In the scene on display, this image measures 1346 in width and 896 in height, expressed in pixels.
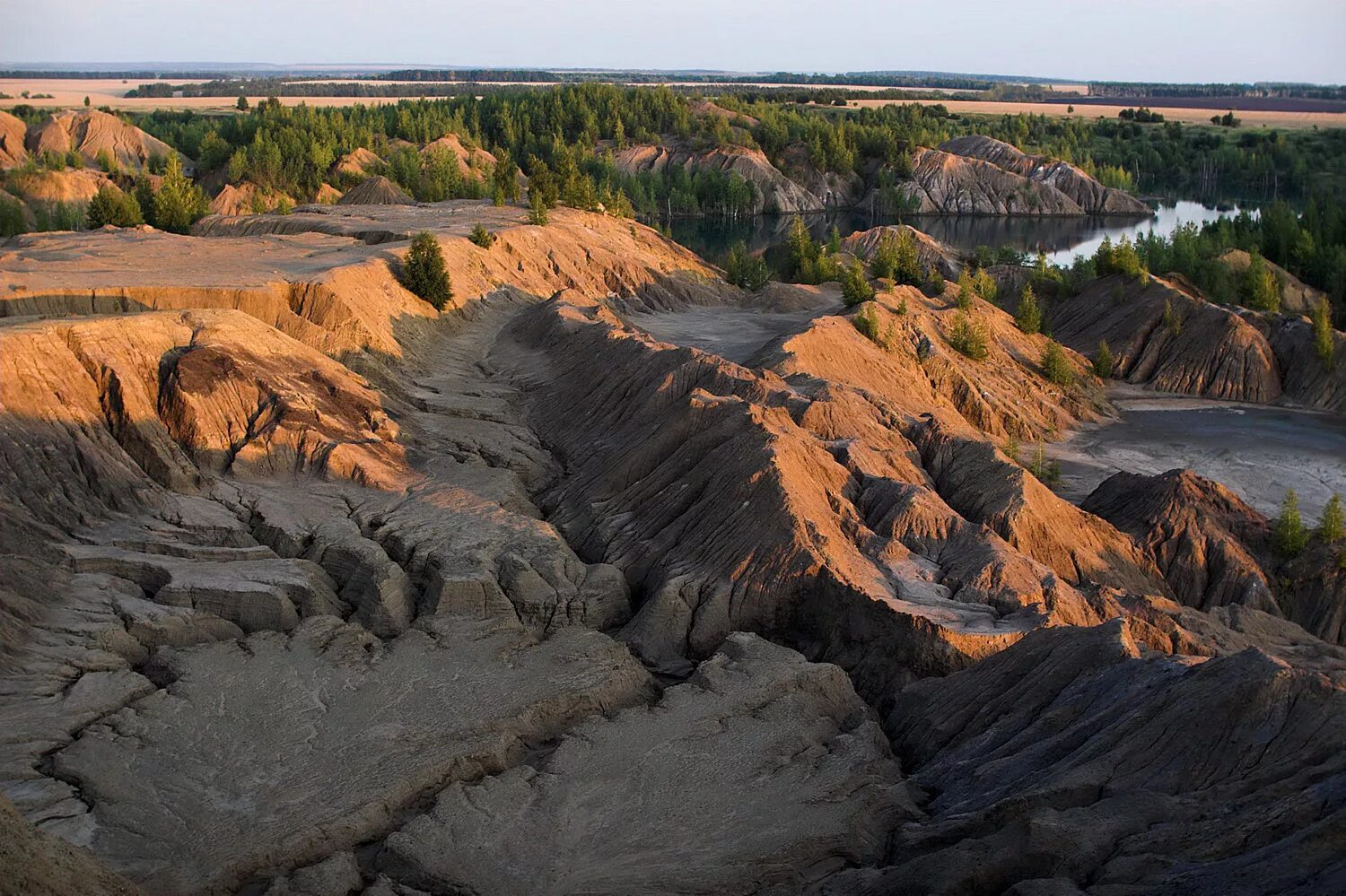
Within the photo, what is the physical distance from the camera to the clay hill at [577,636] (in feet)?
50.2

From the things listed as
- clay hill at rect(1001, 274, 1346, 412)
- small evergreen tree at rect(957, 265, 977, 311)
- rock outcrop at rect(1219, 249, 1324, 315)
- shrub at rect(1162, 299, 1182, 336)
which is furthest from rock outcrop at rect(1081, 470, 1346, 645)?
rock outcrop at rect(1219, 249, 1324, 315)

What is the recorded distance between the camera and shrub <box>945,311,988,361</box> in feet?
155

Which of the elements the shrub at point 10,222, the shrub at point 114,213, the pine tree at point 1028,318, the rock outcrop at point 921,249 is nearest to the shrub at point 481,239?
the shrub at point 114,213

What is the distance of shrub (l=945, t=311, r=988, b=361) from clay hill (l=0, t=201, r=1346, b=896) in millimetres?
7898

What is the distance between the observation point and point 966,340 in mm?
47344

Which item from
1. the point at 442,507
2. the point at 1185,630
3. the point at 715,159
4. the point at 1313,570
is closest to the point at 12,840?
the point at 442,507

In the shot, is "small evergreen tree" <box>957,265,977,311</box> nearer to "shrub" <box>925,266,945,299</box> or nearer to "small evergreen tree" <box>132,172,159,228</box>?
"shrub" <box>925,266,945,299</box>

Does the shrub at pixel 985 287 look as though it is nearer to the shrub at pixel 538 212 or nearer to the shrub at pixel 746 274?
the shrub at pixel 746 274

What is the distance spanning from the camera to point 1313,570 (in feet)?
94.3

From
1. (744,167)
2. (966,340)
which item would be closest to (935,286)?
(966,340)

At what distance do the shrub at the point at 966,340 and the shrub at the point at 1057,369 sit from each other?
2.38 metres

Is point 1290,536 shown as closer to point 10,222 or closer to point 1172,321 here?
point 1172,321

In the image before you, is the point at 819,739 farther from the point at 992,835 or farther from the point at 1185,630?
the point at 1185,630

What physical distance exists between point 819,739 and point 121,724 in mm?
9841
